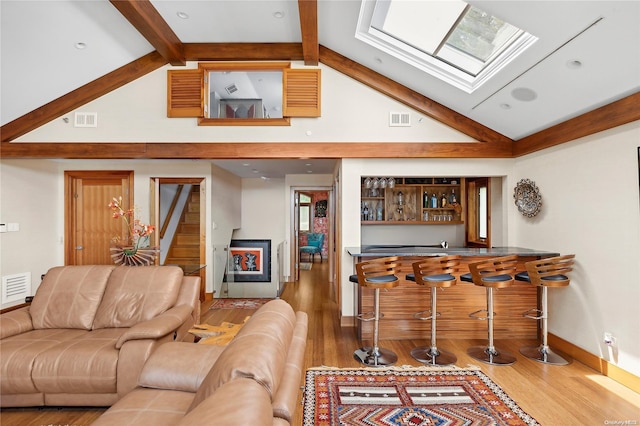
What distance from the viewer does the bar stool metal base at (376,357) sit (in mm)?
3038

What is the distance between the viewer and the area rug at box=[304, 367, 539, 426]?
2.23 m

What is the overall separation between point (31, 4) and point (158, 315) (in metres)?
3.14

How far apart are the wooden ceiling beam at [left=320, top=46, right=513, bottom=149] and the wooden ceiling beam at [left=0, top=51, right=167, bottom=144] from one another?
91.8 inches

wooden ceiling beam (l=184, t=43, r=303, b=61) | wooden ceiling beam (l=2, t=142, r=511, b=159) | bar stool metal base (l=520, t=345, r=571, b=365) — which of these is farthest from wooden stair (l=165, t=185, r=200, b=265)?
bar stool metal base (l=520, t=345, r=571, b=365)

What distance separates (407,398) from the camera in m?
2.48

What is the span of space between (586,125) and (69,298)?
16.5 feet

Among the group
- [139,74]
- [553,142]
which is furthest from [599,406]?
[139,74]

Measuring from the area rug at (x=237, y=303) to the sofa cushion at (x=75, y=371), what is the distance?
9.05 ft

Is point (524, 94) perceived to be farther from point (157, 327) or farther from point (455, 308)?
point (157, 327)

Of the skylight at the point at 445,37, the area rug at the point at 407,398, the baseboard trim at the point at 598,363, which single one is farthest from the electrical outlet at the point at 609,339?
the skylight at the point at 445,37

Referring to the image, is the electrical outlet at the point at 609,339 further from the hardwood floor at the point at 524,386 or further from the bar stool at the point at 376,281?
the bar stool at the point at 376,281

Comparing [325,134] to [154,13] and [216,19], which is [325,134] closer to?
[216,19]

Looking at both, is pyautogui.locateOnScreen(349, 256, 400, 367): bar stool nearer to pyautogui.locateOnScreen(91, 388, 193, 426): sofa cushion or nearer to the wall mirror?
pyautogui.locateOnScreen(91, 388, 193, 426): sofa cushion

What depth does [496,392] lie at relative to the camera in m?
2.57
